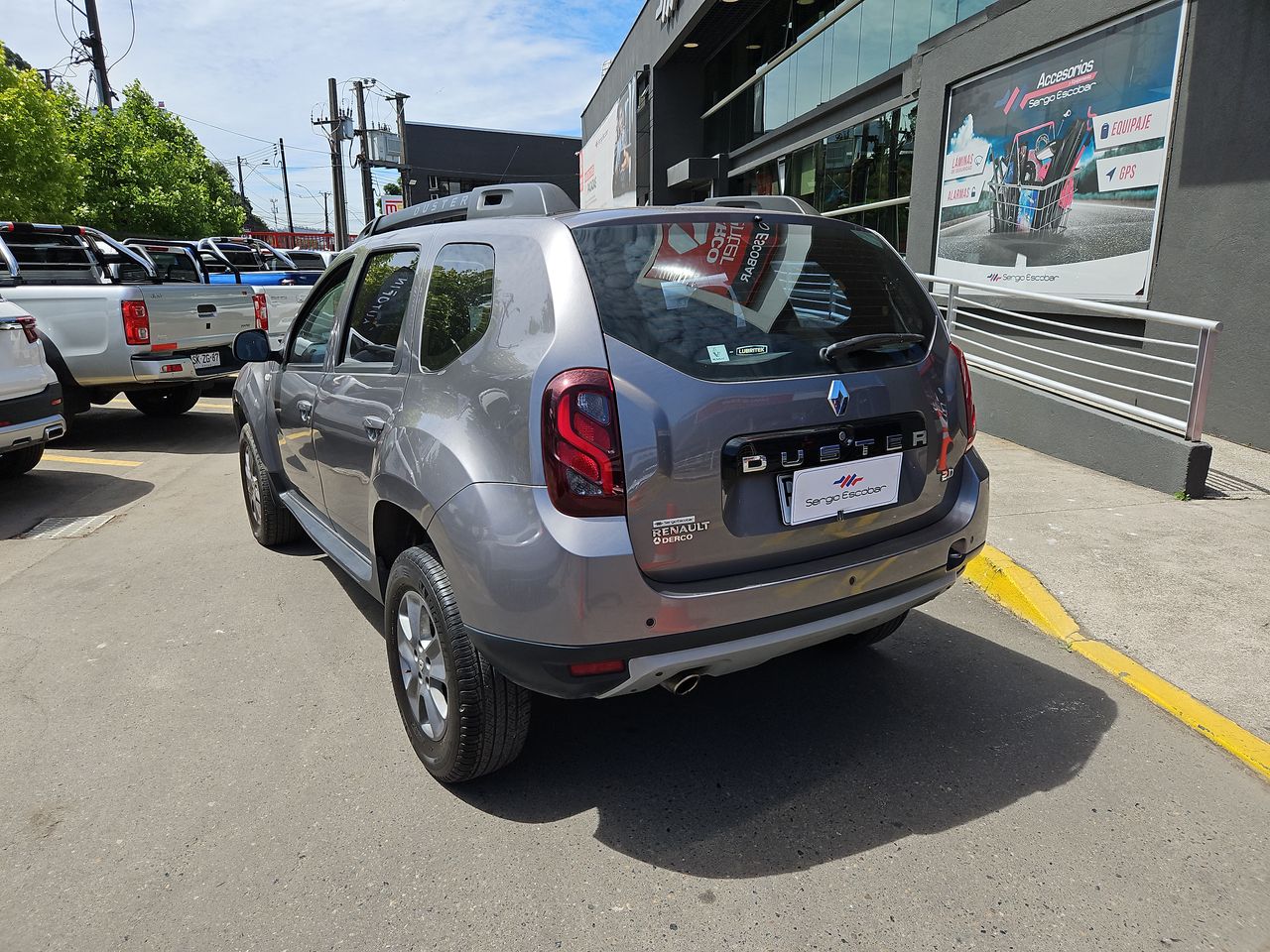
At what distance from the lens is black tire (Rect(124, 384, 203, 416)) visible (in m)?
9.72

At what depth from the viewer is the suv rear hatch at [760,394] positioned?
2299 millimetres

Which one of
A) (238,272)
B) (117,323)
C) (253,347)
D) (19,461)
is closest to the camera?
(253,347)

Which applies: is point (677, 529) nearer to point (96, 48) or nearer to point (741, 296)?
point (741, 296)

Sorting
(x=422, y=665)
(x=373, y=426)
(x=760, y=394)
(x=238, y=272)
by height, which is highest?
(x=238, y=272)

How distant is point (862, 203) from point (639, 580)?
491 inches

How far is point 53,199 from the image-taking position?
55.3 ft

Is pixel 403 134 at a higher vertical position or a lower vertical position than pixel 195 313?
higher

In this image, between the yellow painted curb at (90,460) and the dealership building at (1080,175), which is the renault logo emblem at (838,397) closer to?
the dealership building at (1080,175)

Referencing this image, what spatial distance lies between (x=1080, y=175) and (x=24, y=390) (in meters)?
8.95

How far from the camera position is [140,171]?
2595 centimetres

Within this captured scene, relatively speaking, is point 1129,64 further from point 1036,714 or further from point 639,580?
point 639,580

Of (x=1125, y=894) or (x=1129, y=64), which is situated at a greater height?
(x=1129, y=64)

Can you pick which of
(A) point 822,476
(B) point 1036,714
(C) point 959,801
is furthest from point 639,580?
(B) point 1036,714

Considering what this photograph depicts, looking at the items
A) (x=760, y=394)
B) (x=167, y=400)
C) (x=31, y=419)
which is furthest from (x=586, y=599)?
(x=167, y=400)
